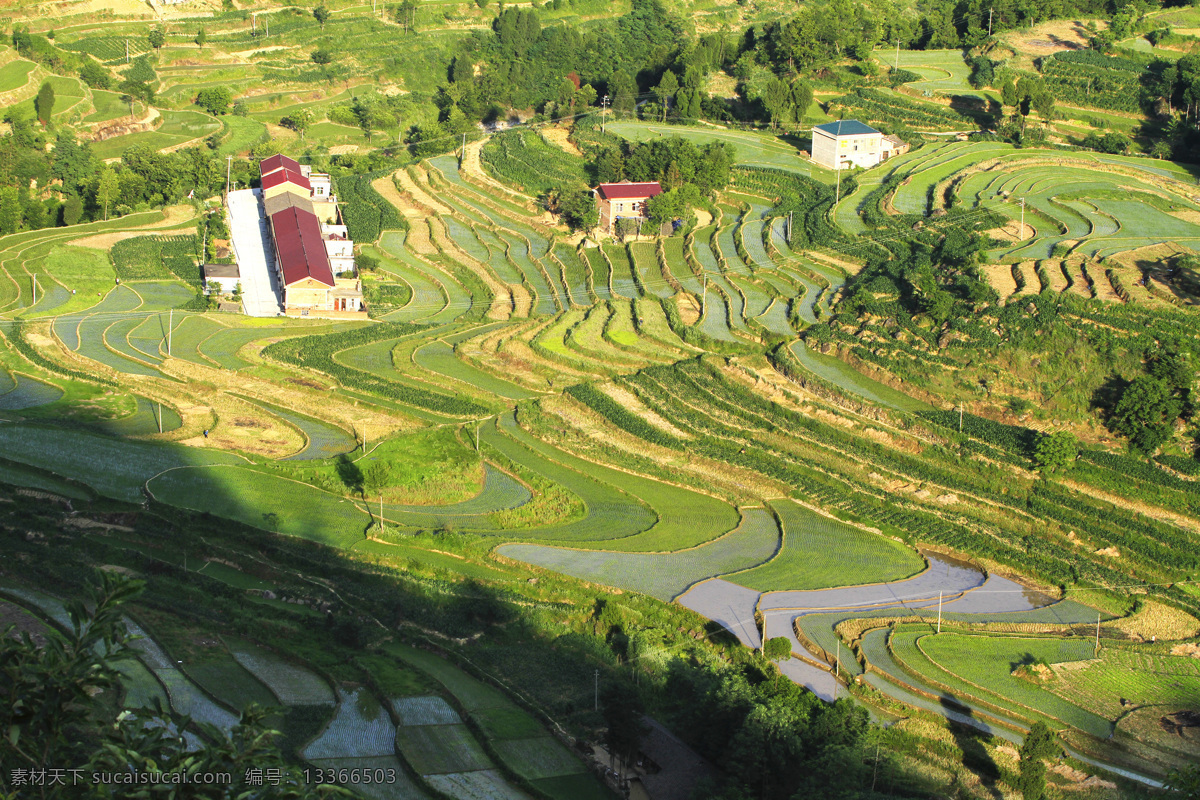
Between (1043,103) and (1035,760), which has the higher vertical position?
(1043,103)

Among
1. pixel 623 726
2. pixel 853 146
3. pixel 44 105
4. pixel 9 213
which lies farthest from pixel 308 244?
pixel 623 726

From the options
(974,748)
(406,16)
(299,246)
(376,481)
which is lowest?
(974,748)

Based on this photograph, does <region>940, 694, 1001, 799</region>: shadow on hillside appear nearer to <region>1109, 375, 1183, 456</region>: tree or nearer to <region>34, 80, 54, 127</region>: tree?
<region>1109, 375, 1183, 456</region>: tree

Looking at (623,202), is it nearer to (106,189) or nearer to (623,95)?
(623,95)

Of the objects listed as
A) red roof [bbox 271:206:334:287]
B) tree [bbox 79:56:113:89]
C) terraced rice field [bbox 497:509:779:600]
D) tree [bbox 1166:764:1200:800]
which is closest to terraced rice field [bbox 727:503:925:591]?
terraced rice field [bbox 497:509:779:600]

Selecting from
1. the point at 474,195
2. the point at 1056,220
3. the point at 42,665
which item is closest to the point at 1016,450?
the point at 1056,220

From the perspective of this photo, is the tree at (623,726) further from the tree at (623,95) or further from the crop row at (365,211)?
the tree at (623,95)

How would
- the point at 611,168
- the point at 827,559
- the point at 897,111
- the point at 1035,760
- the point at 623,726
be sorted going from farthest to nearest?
the point at 897,111, the point at 611,168, the point at 827,559, the point at 623,726, the point at 1035,760
